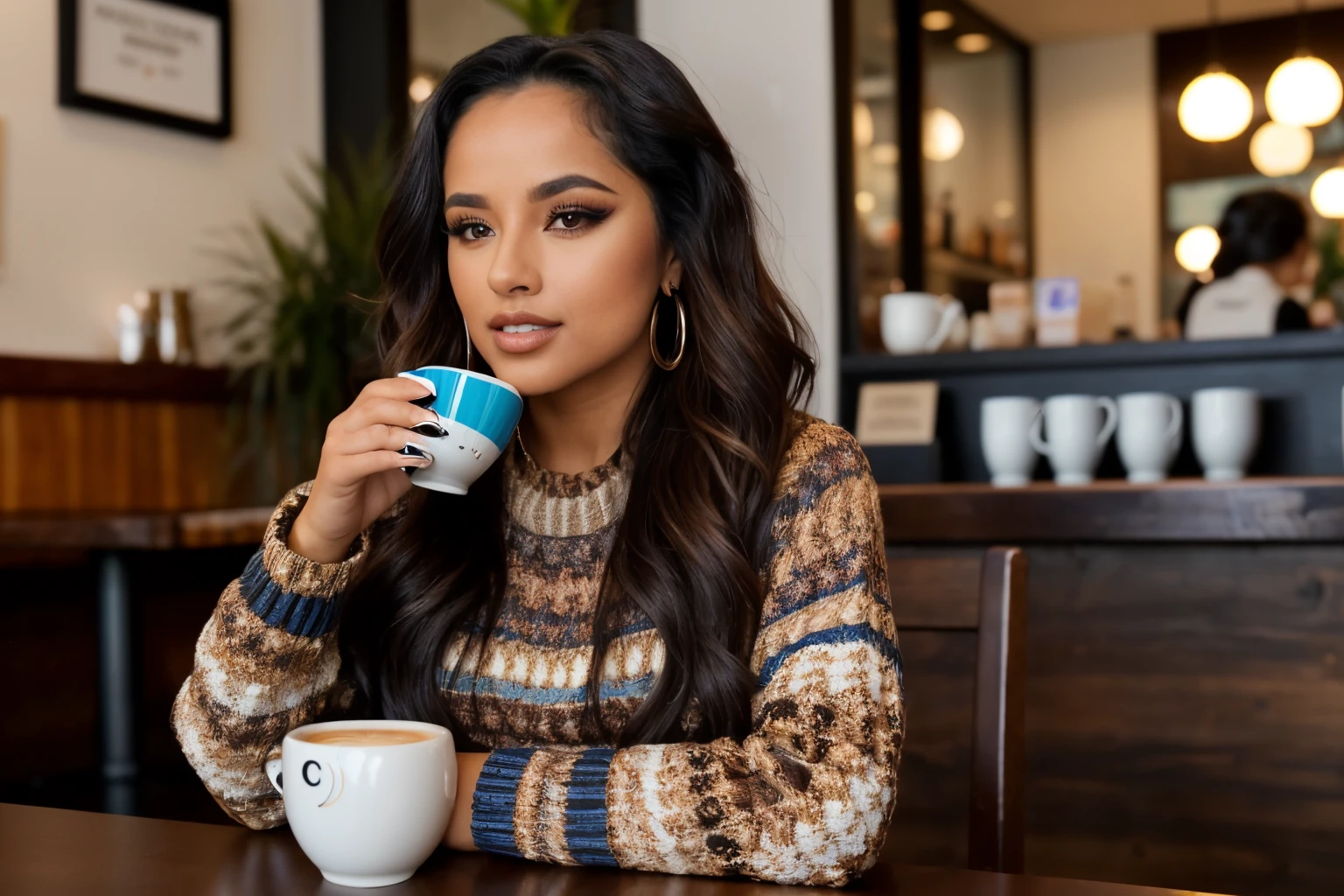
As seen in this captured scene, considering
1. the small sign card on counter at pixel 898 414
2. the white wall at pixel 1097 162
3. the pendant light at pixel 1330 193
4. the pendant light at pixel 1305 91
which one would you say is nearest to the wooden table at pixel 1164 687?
the small sign card on counter at pixel 898 414

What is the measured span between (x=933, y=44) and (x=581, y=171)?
4.99 metres

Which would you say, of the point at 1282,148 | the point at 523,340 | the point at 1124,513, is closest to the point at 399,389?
the point at 523,340

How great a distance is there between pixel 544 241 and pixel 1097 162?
6415 mm

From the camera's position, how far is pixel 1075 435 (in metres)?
2.57

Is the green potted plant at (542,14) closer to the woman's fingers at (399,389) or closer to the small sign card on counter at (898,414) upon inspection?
the small sign card on counter at (898,414)

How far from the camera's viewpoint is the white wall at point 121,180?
3166mm

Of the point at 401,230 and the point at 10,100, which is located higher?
the point at 10,100

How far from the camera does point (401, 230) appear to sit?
4.59 ft

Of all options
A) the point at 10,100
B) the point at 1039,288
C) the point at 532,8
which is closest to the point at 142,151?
the point at 10,100

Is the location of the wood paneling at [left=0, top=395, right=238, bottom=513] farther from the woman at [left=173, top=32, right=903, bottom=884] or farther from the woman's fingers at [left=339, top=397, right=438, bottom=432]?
the woman's fingers at [left=339, top=397, right=438, bottom=432]

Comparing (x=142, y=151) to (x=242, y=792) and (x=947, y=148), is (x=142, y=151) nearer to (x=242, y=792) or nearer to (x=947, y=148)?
(x=242, y=792)

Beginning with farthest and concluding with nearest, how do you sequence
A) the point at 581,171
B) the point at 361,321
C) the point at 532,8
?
the point at 361,321 < the point at 532,8 < the point at 581,171

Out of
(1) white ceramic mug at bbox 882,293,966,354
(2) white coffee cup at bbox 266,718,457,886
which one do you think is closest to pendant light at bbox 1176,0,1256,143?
(1) white ceramic mug at bbox 882,293,966,354

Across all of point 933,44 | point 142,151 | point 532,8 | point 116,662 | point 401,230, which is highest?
point 933,44
